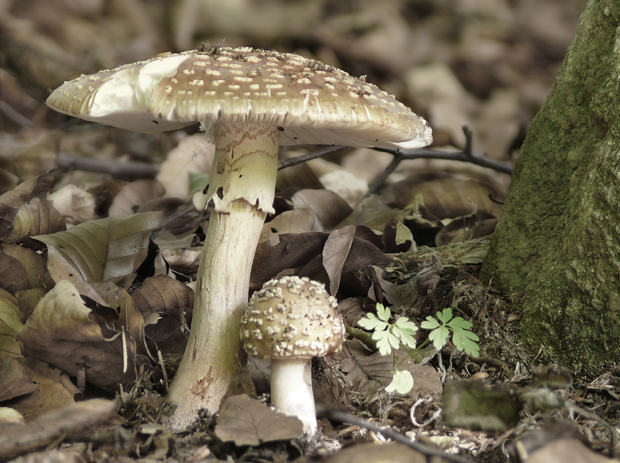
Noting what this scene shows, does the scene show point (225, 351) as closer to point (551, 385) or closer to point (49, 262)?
point (49, 262)

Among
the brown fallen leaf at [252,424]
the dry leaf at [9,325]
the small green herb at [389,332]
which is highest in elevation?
the small green herb at [389,332]

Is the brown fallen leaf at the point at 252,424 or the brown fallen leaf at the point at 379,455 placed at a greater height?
the brown fallen leaf at the point at 379,455

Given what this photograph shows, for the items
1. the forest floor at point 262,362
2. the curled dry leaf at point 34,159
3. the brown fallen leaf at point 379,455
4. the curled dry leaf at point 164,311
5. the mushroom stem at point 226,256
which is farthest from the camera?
the curled dry leaf at point 34,159

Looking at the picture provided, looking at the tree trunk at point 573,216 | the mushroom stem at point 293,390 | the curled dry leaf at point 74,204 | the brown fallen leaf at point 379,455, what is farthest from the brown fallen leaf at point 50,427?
the curled dry leaf at point 74,204

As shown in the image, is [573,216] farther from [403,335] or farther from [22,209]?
[22,209]

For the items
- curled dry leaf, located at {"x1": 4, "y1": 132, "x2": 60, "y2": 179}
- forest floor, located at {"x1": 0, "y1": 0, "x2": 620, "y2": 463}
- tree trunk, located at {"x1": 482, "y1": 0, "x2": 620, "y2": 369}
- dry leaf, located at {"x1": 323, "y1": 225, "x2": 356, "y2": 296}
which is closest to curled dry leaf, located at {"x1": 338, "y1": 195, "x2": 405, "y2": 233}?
forest floor, located at {"x1": 0, "y1": 0, "x2": 620, "y2": 463}

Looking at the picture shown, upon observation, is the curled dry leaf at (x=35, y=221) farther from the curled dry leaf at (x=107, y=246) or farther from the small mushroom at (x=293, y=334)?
the small mushroom at (x=293, y=334)

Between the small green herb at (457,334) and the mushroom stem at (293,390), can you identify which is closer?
the mushroom stem at (293,390)

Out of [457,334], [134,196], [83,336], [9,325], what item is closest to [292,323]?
[457,334]
